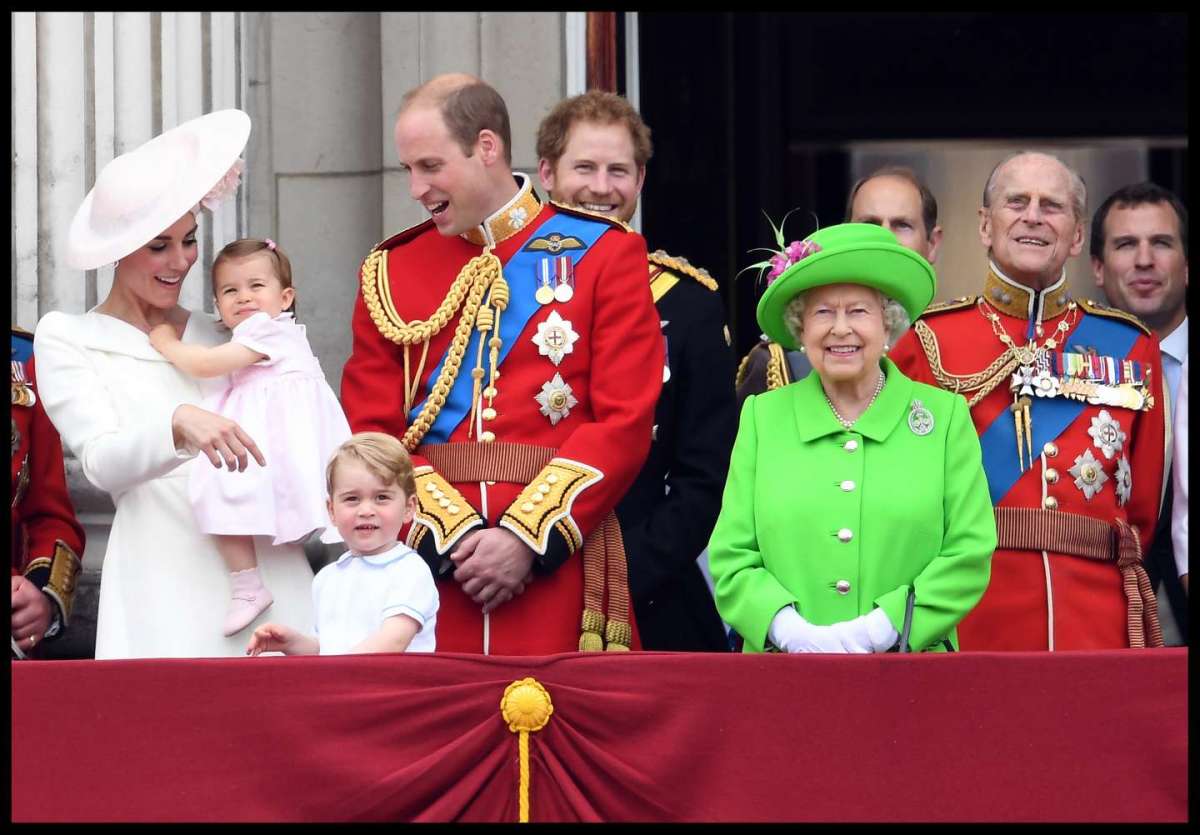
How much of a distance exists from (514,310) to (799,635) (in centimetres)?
97

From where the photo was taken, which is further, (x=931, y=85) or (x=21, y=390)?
(x=931, y=85)

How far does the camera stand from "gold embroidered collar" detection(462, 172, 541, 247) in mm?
5324

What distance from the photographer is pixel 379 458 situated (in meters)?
4.79

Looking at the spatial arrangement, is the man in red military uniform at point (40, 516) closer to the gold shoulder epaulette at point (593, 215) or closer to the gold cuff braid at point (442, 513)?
the gold cuff braid at point (442, 513)

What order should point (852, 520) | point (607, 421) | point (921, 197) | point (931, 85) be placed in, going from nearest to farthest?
point (852, 520), point (607, 421), point (921, 197), point (931, 85)

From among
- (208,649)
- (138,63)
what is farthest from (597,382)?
(138,63)

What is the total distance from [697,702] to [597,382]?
0.88 m

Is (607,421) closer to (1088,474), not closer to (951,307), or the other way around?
(951,307)

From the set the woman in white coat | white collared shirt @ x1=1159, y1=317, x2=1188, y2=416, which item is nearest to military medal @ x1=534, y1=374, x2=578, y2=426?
the woman in white coat

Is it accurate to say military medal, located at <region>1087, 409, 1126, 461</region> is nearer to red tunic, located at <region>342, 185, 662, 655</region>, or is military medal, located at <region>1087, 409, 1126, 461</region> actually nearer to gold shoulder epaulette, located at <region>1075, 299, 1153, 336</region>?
gold shoulder epaulette, located at <region>1075, 299, 1153, 336</region>

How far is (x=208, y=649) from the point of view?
5.08 m

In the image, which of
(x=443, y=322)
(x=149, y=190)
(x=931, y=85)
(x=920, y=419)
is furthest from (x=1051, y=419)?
(x=931, y=85)

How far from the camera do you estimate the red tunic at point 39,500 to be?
215 inches

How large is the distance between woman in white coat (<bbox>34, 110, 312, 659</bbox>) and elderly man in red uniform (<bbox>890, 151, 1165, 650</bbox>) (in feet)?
4.70
